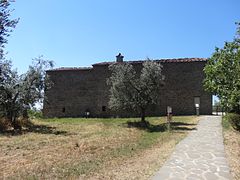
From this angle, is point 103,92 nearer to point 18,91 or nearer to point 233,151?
point 18,91

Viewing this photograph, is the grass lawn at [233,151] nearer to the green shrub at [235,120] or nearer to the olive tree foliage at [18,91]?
the green shrub at [235,120]

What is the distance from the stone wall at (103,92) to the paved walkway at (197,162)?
16.7 metres

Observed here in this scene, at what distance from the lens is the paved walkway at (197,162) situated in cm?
820

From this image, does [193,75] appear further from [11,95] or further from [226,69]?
[11,95]

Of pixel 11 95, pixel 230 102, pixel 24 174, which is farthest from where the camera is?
pixel 11 95

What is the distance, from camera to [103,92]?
35.8 meters

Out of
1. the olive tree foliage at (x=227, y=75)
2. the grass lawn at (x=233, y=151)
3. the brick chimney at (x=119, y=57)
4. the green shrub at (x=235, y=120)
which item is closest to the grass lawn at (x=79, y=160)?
the grass lawn at (x=233, y=151)

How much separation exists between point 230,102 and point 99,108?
20.5m

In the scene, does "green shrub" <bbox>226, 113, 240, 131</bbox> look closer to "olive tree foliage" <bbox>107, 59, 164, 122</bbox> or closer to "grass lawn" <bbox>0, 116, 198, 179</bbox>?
"olive tree foliage" <bbox>107, 59, 164, 122</bbox>

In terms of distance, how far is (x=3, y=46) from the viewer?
10.8 metres

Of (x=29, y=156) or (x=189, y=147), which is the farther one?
(x=189, y=147)

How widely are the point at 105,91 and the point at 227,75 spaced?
19.0 meters

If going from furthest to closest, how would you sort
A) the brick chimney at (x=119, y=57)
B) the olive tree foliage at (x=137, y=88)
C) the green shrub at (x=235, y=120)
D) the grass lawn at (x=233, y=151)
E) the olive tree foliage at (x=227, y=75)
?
the brick chimney at (x=119, y=57) < the olive tree foliage at (x=137, y=88) < the green shrub at (x=235, y=120) < the olive tree foliage at (x=227, y=75) < the grass lawn at (x=233, y=151)

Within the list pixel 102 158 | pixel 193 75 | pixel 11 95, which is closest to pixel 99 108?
pixel 193 75
